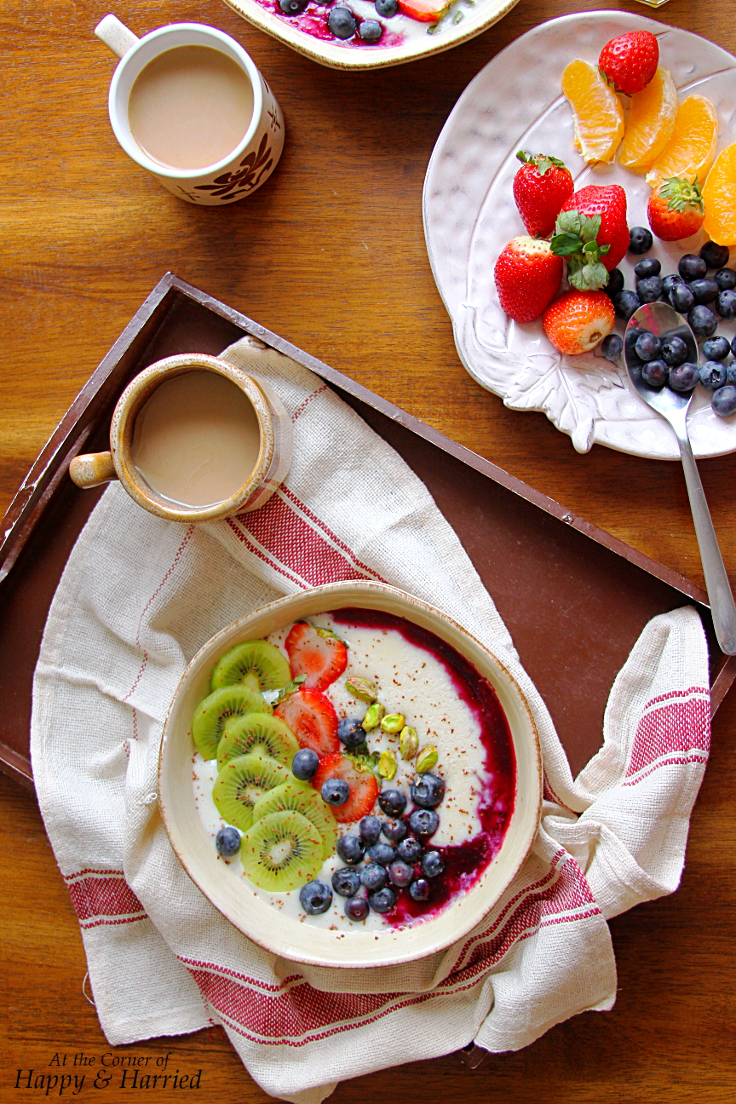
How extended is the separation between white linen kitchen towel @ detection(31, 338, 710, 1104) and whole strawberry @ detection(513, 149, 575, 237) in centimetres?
39

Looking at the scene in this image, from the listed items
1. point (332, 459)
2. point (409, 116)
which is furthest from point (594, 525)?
point (409, 116)

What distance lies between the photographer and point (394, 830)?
1.17m

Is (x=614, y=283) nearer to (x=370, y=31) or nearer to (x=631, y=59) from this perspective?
(x=631, y=59)

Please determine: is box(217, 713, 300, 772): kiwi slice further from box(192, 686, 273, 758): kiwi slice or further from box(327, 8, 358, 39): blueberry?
box(327, 8, 358, 39): blueberry

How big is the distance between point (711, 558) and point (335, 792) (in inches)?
25.4

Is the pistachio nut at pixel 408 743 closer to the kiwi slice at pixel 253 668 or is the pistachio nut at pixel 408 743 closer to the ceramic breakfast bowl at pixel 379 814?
the ceramic breakfast bowl at pixel 379 814

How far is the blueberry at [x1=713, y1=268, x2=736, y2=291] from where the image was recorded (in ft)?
3.92

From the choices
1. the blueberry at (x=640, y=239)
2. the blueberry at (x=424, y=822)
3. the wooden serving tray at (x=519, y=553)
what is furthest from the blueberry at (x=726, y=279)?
the blueberry at (x=424, y=822)

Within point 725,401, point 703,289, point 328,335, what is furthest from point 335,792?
point 703,289

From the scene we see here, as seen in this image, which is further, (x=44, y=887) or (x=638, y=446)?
(x=44, y=887)

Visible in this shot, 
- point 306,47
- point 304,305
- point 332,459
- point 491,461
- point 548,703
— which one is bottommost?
point 548,703

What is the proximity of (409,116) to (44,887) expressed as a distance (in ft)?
4.56

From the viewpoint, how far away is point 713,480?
1244 mm

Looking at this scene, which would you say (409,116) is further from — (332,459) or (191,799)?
(191,799)
